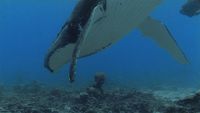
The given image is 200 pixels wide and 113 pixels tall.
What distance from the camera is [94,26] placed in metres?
5.29

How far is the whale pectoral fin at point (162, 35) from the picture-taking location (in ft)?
26.0

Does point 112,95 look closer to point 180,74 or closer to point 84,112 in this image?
point 84,112

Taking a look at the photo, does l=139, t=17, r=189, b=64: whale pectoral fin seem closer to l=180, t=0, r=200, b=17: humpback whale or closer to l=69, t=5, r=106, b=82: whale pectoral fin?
l=69, t=5, r=106, b=82: whale pectoral fin

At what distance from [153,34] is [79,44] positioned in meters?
3.65

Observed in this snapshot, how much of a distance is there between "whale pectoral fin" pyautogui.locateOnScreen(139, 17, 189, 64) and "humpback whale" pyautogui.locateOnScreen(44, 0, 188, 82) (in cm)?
204

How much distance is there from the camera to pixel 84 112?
29.5 feet

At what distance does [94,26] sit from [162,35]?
3.10 meters

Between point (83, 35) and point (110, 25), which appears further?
point (110, 25)

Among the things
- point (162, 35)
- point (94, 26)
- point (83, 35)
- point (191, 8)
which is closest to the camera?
point (83, 35)

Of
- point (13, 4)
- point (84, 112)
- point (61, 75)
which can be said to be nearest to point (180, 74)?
point (61, 75)

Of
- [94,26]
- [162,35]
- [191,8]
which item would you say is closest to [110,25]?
[94,26]

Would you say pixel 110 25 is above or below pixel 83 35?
above

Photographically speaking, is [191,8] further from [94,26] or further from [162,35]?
[94,26]

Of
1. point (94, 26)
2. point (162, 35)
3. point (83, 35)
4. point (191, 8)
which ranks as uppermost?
point (191, 8)
